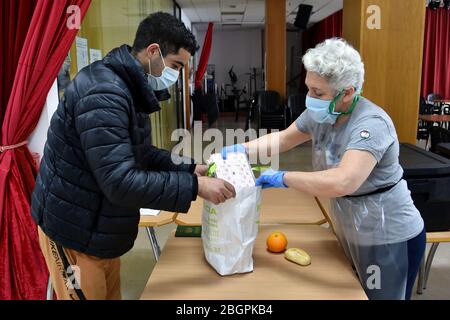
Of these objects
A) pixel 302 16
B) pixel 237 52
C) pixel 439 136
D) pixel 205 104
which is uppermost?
pixel 302 16

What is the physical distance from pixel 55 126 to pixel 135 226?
432mm

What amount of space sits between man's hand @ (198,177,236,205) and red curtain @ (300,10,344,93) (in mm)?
7832

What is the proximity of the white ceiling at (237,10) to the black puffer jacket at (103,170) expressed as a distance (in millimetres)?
7154

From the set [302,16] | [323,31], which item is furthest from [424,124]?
[323,31]

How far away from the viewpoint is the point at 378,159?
1.32m

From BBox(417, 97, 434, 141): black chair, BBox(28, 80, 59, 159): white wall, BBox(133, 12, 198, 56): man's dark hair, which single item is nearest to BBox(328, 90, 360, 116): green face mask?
BBox(133, 12, 198, 56): man's dark hair

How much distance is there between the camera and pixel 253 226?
135 cm

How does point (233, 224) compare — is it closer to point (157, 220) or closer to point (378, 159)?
point (378, 159)

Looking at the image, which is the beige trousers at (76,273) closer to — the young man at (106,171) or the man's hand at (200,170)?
the young man at (106,171)

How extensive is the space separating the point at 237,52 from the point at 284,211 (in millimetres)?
11365

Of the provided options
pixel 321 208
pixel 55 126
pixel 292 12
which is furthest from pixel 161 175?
pixel 292 12

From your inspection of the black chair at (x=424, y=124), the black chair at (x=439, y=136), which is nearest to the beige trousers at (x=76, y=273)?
the black chair at (x=439, y=136)

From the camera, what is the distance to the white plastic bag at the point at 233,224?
129 cm

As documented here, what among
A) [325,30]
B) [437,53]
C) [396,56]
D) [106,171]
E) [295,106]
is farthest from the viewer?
[325,30]
